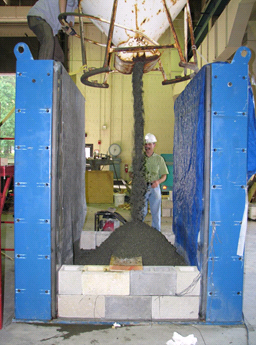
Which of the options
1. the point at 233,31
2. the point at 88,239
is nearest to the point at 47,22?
the point at 88,239

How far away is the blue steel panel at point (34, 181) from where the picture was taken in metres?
2.45

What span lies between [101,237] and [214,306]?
68.1 inches

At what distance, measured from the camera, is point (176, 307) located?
2.50m

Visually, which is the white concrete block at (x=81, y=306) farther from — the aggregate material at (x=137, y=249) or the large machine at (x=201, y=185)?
the aggregate material at (x=137, y=249)

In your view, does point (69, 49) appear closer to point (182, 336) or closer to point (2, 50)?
point (2, 50)

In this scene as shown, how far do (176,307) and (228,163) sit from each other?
1.33 m

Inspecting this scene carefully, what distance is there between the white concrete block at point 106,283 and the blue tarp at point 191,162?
715 mm

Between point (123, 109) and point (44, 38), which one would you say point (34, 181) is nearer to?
point (44, 38)

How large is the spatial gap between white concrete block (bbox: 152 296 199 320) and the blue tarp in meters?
0.35

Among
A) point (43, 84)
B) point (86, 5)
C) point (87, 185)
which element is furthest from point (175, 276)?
point (87, 185)

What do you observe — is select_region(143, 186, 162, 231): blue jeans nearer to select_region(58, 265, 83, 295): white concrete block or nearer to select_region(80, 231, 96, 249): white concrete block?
select_region(80, 231, 96, 249): white concrete block

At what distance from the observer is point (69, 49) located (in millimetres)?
12141

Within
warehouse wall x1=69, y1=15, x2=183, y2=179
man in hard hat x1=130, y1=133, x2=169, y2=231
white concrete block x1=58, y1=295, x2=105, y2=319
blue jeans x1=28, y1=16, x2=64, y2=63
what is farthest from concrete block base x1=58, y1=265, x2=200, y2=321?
warehouse wall x1=69, y1=15, x2=183, y2=179

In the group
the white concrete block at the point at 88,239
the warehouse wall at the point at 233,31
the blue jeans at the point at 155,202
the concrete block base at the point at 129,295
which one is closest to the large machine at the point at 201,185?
the concrete block base at the point at 129,295
